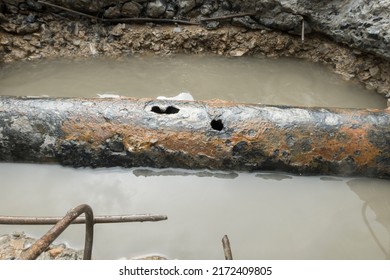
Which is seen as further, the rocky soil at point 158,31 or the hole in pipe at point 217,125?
the rocky soil at point 158,31

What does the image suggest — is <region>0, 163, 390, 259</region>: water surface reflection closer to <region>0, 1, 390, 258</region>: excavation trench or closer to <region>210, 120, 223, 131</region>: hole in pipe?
<region>0, 1, 390, 258</region>: excavation trench

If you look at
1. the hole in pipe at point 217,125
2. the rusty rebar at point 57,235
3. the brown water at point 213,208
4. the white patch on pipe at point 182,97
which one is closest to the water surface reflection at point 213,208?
the brown water at point 213,208

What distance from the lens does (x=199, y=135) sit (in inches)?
86.2

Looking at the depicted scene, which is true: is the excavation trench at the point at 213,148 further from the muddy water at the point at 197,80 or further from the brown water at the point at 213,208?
the muddy water at the point at 197,80

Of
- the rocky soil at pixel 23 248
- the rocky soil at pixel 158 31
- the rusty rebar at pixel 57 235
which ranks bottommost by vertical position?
the rusty rebar at pixel 57 235

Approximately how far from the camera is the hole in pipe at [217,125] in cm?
224

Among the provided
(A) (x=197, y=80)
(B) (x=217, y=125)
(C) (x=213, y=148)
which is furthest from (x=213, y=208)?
(A) (x=197, y=80)

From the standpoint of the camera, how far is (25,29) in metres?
3.64

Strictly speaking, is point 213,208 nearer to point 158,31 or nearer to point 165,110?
point 165,110

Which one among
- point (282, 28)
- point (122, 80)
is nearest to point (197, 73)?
point (122, 80)

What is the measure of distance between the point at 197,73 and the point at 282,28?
1.00 metres

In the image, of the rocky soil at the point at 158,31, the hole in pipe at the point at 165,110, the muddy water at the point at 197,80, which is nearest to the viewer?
the hole in pipe at the point at 165,110

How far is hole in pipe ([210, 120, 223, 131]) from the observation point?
2236 mm

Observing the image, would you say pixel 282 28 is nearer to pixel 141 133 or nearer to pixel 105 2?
pixel 105 2
